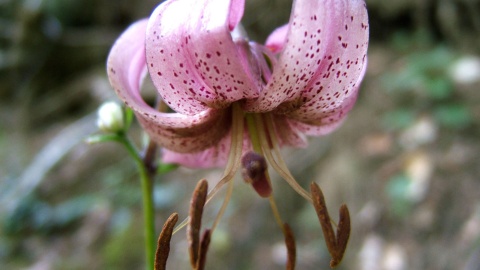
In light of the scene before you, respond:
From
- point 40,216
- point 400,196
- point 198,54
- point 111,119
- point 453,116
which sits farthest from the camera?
point 40,216

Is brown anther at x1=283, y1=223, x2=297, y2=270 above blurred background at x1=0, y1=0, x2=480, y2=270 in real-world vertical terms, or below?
above

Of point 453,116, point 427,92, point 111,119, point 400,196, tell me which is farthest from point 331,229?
point 427,92

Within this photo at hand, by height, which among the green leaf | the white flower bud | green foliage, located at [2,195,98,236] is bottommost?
green foliage, located at [2,195,98,236]

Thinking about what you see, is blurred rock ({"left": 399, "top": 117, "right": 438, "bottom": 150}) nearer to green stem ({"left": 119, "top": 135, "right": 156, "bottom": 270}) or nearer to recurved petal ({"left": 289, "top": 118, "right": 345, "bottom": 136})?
recurved petal ({"left": 289, "top": 118, "right": 345, "bottom": 136})

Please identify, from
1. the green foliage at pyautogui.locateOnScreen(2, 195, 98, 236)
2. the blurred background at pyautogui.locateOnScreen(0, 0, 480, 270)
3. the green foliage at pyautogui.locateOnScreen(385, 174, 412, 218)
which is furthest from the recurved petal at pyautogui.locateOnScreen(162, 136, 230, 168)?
the green foliage at pyautogui.locateOnScreen(2, 195, 98, 236)

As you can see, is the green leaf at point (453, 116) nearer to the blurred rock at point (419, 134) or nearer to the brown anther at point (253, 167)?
the blurred rock at point (419, 134)

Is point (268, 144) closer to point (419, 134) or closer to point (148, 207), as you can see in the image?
point (148, 207)
